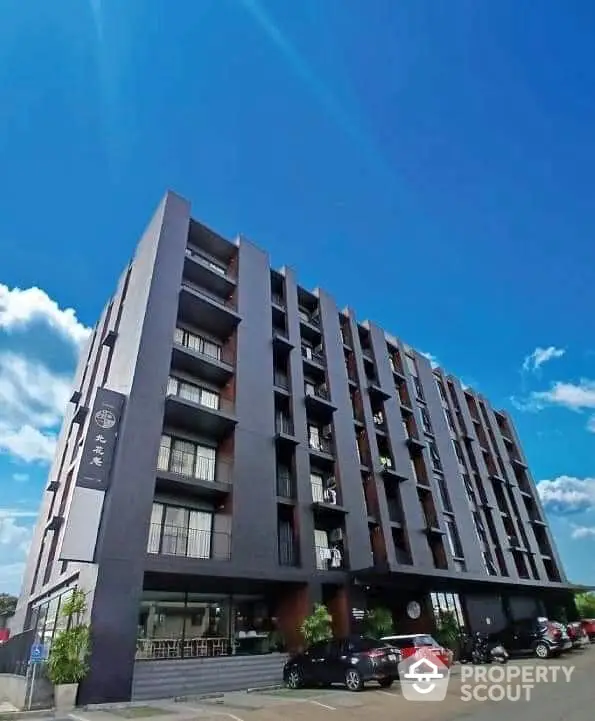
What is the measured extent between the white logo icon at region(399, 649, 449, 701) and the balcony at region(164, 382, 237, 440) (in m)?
11.8

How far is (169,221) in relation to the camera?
25.0 metres

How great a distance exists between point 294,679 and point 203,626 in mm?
5744

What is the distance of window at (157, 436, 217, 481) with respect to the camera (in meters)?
20.5

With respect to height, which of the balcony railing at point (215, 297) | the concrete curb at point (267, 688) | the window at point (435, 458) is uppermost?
the balcony railing at point (215, 297)

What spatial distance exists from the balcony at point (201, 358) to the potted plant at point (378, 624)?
43.9 feet

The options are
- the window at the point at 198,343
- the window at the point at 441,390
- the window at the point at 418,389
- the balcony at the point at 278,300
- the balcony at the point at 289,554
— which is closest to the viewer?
the balcony at the point at 289,554

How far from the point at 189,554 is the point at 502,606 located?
24.0 meters

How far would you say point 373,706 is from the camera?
Result: 11641mm

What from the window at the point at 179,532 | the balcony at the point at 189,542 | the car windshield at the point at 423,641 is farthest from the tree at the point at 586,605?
the window at the point at 179,532

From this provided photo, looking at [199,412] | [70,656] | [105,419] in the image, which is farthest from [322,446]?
[70,656]

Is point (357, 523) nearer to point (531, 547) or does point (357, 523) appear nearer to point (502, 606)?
point (502, 606)

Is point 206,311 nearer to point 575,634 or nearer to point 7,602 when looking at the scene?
point 575,634

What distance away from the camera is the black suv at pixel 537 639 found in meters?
21.1

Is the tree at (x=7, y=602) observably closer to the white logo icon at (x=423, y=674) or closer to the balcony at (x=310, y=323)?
the balcony at (x=310, y=323)
